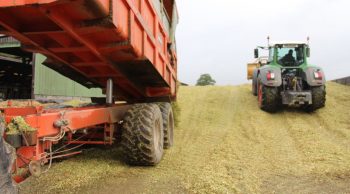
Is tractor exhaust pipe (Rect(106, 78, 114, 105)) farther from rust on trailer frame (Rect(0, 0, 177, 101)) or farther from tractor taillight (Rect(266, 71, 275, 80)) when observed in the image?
tractor taillight (Rect(266, 71, 275, 80))

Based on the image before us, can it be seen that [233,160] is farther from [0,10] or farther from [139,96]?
[0,10]

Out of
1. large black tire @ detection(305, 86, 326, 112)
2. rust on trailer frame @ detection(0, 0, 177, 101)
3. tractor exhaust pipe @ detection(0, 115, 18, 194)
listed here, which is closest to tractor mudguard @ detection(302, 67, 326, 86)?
large black tire @ detection(305, 86, 326, 112)

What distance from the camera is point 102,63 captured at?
4.66m

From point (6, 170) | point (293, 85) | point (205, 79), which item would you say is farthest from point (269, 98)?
point (205, 79)

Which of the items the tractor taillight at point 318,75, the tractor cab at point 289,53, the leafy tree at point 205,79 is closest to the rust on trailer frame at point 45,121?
the tractor taillight at point 318,75

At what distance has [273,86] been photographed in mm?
9016

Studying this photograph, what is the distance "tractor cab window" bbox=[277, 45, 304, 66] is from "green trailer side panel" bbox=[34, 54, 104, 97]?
8329 mm

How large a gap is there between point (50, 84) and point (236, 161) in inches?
405

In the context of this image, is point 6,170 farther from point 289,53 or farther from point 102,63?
point 289,53

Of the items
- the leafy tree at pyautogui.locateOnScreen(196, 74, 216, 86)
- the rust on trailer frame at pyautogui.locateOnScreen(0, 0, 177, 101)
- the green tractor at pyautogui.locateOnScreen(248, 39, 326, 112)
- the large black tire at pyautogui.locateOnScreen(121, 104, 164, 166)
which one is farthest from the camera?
the leafy tree at pyautogui.locateOnScreen(196, 74, 216, 86)

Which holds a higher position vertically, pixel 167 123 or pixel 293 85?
pixel 293 85

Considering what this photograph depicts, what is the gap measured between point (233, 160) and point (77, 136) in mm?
2322

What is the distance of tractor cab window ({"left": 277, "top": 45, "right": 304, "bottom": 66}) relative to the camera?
9.95 meters

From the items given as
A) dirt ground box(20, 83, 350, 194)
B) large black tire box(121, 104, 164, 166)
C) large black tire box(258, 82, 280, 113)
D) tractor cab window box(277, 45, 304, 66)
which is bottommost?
dirt ground box(20, 83, 350, 194)
